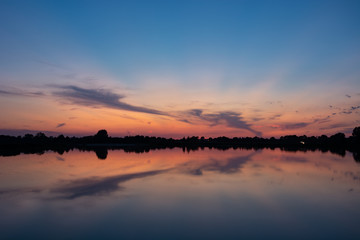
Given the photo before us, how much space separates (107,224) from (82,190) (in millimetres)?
9189

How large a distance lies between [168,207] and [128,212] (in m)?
2.87

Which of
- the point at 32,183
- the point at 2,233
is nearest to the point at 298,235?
the point at 2,233

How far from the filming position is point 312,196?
63.6 feet

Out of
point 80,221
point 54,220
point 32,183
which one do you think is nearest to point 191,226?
point 80,221

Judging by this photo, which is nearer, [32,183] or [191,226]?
[191,226]

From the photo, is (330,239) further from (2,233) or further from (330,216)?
(2,233)

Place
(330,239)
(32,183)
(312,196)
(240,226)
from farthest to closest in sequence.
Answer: (32,183)
(312,196)
(240,226)
(330,239)

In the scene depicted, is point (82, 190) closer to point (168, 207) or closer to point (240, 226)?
point (168, 207)

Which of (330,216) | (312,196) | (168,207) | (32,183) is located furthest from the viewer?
(32,183)

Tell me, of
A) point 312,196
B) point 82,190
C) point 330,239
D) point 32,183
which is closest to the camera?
point 330,239

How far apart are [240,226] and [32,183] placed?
22.2 meters

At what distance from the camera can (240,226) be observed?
12836 mm

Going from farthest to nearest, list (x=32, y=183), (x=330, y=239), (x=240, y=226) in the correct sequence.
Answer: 1. (x=32, y=183)
2. (x=240, y=226)
3. (x=330, y=239)

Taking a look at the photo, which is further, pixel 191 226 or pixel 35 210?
pixel 35 210
